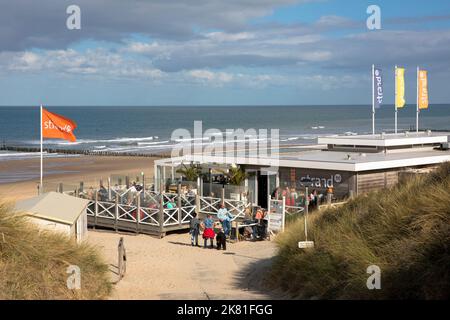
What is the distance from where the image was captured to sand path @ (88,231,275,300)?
45.8 ft

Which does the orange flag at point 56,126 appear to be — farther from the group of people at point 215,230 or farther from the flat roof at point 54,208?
the flat roof at point 54,208

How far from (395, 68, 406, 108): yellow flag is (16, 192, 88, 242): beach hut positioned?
64.3 ft

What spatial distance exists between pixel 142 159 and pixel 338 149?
33815 millimetres

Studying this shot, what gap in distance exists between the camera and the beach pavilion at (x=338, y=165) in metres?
23.4

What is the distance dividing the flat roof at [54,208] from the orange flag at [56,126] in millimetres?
5936

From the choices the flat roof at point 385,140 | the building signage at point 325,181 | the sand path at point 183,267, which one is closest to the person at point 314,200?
the building signage at point 325,181

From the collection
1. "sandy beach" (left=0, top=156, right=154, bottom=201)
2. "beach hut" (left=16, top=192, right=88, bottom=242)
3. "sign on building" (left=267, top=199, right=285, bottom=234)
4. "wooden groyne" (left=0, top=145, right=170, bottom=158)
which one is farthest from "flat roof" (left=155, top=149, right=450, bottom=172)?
"wooden groyne" (left=0, top=145, right=170, bottom=158)

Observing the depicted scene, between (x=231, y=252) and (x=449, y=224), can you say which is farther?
(x=231, y=252)

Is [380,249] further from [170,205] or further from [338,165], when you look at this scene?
[170,205]

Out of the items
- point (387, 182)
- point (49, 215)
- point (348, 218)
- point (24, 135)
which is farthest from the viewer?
point (24, 135)

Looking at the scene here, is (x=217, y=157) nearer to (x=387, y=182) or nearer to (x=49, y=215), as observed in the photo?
(x=387, y=182)

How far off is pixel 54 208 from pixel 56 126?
23.8 ft
